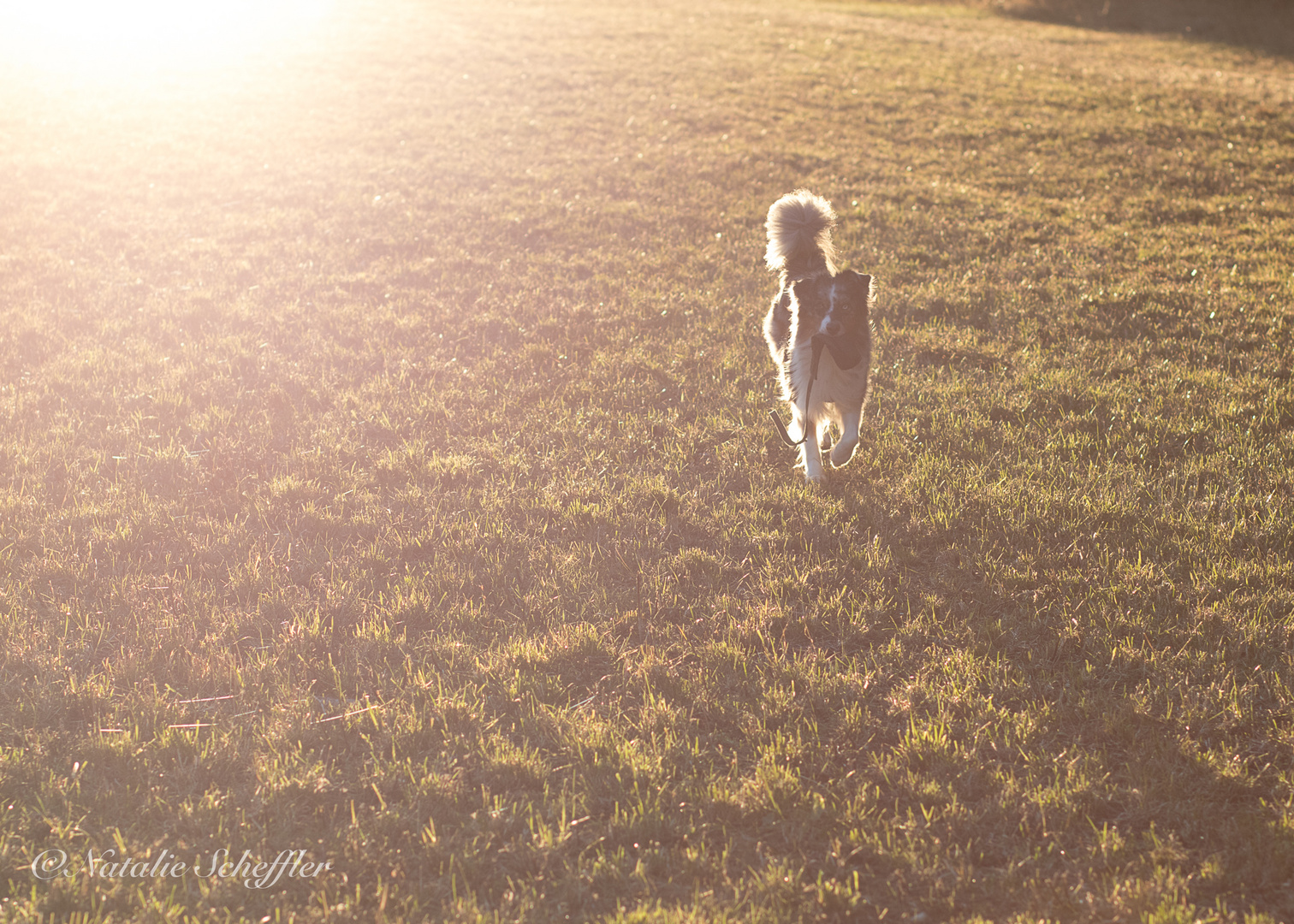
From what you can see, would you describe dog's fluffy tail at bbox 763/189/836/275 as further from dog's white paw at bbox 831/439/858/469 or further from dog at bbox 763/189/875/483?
dog's white paw at bbox 831/439/858/469

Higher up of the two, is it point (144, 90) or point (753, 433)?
point (144, 90)

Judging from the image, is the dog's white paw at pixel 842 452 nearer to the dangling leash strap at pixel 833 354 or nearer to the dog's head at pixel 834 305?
the dangling leash strap at pixel 833 354

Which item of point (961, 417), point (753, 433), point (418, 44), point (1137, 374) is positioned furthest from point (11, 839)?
point (418, 44)

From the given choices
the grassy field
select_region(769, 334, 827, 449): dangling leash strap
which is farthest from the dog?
the grassy field

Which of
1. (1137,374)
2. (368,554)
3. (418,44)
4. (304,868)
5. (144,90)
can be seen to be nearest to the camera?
(304,868)

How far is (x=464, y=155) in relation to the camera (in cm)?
1802

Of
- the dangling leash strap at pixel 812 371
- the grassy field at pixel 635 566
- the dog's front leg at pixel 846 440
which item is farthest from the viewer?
the dog's front leg at pixel 846 440

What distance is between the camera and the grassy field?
161 inches

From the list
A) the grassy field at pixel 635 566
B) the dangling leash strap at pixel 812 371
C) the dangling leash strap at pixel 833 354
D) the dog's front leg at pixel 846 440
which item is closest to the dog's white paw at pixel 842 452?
the dog's front leg at pixel 846 440

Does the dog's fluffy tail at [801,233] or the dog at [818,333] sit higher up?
the dog's fluffy tail at [801,233]

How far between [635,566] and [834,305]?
2.48 m

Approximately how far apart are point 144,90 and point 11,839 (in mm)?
23502

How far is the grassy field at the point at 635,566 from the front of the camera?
410cm

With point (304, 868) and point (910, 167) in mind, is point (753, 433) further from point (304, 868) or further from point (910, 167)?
point (910, 167)
